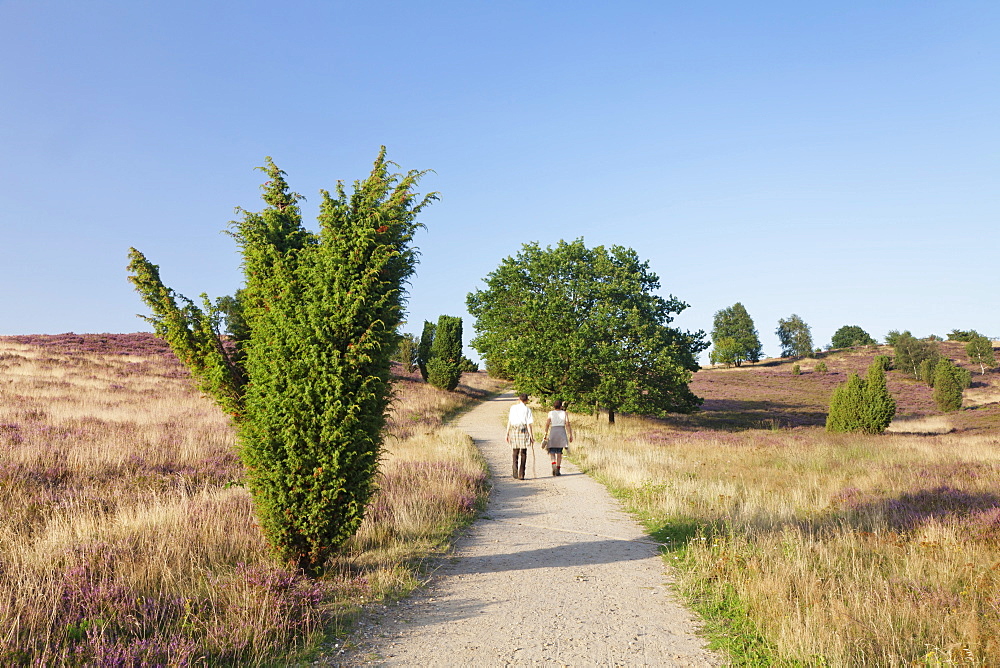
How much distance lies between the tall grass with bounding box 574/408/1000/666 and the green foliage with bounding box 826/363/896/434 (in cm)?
798

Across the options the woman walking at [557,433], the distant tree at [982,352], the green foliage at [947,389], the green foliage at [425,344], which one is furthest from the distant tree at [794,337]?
the woman walking at [557,433]

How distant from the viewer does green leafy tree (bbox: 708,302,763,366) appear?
89.8 meters

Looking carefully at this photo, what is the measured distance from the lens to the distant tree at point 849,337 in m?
107

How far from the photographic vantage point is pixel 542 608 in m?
5.55

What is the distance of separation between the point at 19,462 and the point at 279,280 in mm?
8159

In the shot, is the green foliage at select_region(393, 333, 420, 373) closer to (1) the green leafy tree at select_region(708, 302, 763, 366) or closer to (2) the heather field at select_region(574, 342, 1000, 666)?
(2) the heather field at select_region(574, 342, 1000, 666)

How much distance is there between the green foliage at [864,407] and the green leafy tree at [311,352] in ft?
82.9

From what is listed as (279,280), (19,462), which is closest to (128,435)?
(19,462)

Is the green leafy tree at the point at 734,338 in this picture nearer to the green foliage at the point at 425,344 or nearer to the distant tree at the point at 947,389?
the distant tree at the point at 947,389

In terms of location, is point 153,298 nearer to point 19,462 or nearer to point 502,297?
point 19,462

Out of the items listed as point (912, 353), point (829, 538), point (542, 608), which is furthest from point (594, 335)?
point (912, 353)

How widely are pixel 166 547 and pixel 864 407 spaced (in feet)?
89.1

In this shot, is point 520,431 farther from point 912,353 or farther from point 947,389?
point 912,353

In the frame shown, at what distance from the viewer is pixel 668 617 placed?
548 centimetres
